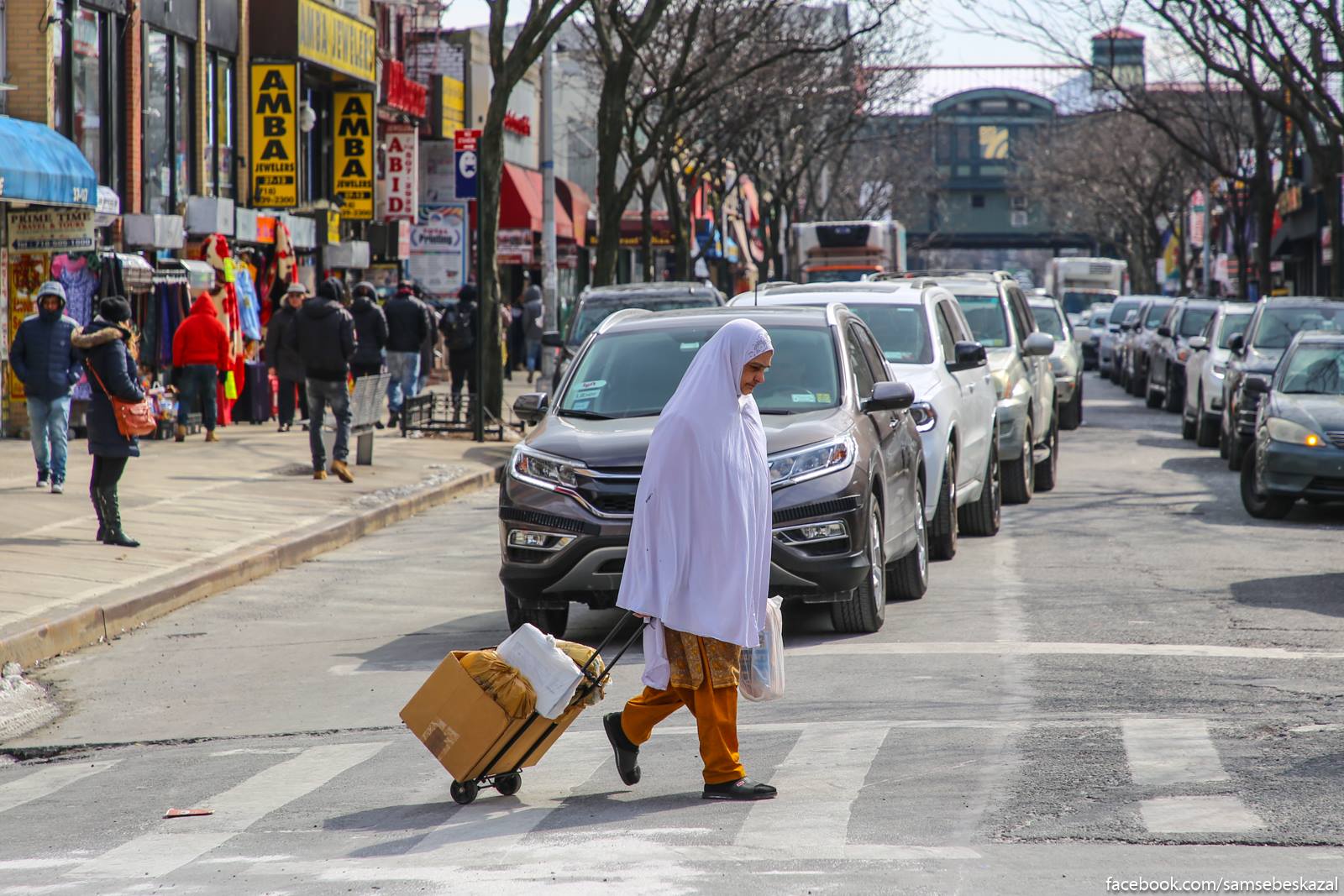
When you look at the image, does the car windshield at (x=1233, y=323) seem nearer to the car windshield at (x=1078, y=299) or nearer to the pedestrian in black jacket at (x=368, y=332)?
the pedestrian in black jacket at (x=368, y=332)

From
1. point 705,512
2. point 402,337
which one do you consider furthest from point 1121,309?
point 705,512

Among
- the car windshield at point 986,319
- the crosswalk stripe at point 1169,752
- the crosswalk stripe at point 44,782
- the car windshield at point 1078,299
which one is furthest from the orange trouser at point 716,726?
the car windshield at point 1078,299

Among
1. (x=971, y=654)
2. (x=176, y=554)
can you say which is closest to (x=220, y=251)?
(x=176, y=554)

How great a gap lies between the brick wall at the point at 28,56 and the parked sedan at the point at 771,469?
13182 millimetres

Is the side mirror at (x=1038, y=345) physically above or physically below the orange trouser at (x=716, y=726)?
above

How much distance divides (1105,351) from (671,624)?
132 feet

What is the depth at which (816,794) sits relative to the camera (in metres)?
6.64

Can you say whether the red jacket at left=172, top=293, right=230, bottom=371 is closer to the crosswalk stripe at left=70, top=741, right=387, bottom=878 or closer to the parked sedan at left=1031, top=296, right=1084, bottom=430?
the parked sedan at left=1031, top=296, right=1084, bottom=430

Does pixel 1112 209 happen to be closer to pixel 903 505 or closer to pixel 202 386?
pixel 202 386

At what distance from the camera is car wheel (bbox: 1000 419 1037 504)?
1719 centimetres

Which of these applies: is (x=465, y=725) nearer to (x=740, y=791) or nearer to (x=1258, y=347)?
(x=740, y=791)

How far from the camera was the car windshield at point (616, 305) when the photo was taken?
22172 mm

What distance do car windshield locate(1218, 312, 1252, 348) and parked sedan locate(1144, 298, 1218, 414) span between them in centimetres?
224

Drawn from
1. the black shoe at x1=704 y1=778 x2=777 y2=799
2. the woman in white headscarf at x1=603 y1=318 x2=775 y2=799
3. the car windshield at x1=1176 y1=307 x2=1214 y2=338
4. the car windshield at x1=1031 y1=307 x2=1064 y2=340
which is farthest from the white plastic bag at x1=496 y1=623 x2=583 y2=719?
the car windshield at x1=1176 y1=307 x2=1214 y2=338
